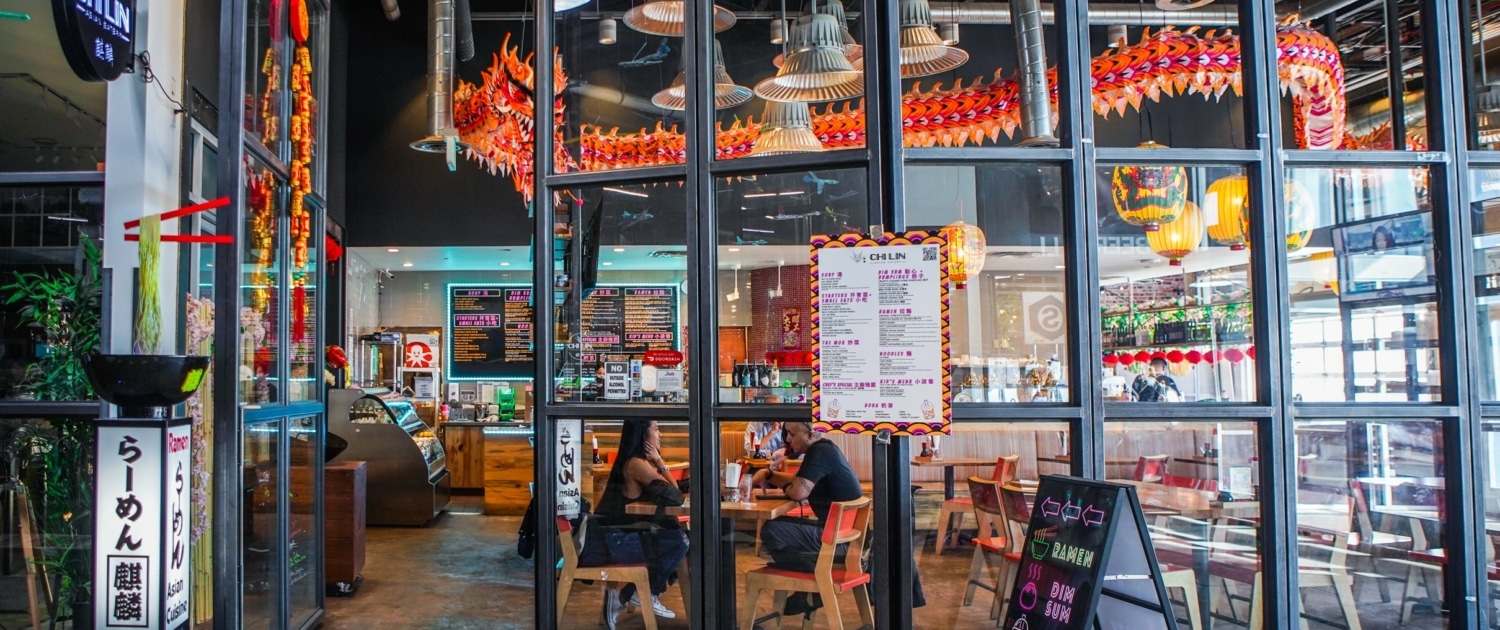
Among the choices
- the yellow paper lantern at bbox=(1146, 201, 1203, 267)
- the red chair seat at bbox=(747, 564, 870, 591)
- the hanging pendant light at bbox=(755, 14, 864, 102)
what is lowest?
the red chair seat at bbox=(747, 564, 870, 591)

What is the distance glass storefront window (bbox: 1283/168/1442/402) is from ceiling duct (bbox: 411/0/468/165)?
4.91 metres

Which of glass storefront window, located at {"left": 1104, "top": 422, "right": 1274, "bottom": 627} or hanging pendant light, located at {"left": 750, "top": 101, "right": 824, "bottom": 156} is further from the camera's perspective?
hanging pendant light, located at {"left": 750, "top": 101, "right": 824, "bottom": 156}

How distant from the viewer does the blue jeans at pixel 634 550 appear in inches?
142

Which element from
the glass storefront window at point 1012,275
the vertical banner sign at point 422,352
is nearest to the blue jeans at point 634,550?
the glass storefront window at point 1012,275

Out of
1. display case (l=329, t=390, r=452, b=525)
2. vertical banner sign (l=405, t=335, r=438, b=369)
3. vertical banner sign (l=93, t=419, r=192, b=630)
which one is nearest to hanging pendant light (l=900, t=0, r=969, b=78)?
vertical banner sign (l=93, t=419, r=192, b=630)

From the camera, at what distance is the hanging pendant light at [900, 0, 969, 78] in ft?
15.4

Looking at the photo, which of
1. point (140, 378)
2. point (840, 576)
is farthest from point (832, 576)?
point (140, 378)

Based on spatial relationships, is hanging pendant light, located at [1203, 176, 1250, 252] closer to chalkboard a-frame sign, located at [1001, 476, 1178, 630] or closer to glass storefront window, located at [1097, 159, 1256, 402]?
glass storefront window, located at [1097, 159, 1256, 402]

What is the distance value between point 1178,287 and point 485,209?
7.97m

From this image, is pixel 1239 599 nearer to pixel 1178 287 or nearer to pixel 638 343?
pixel 1178 287

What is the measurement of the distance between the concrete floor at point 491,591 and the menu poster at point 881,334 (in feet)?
2.61

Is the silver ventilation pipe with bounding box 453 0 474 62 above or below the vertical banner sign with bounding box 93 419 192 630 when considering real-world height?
above

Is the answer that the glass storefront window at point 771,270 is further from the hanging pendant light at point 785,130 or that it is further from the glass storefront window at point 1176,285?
the glass storefront window at point 1176,285

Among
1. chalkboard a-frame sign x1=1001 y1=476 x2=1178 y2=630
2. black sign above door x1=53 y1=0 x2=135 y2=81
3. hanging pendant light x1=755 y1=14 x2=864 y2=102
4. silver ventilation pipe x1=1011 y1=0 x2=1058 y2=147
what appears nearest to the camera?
chalkboard a-frame sign x1=1001 y1=476 x2=1178 y2=630
